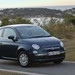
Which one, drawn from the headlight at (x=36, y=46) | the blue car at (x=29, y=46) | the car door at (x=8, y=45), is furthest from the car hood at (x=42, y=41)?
the car door at (x=8, y=45)

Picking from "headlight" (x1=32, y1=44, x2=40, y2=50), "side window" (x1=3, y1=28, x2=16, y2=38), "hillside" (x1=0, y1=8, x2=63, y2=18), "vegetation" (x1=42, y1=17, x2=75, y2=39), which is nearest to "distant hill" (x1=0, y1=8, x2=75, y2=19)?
"hillside" (x1=0, y1=8, x2=63, y2=18)

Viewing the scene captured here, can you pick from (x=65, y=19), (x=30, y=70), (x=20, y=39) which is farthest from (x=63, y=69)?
(x=65, y=19)

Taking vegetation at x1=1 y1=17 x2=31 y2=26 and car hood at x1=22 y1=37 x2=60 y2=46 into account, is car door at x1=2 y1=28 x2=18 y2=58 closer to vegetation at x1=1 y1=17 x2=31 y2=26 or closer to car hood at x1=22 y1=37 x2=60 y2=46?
car hood at x1=22 y1=37 x2=60 y2=46

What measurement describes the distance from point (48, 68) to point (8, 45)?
223cm

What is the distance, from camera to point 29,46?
53.8 feet

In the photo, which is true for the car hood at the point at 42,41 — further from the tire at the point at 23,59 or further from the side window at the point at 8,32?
the side window at the point at 8,32

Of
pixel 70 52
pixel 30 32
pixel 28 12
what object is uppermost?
pixel 30 32

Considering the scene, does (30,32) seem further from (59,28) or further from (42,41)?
(59,28)

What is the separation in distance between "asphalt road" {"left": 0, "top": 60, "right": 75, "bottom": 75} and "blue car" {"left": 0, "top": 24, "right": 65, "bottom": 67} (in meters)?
0.26

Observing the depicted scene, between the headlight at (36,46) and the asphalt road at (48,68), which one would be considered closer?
the asphalt road at (48,68)

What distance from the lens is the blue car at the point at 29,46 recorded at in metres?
16.3

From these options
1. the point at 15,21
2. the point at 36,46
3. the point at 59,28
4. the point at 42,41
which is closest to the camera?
the point at 36,46

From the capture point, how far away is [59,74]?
1432cm

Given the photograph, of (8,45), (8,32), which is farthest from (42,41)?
(8,32)
